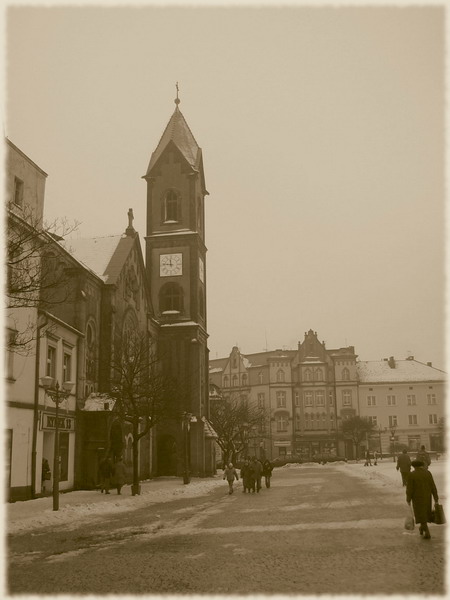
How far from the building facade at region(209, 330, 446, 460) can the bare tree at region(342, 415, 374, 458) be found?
4451mm

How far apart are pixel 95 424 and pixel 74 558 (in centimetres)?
2314

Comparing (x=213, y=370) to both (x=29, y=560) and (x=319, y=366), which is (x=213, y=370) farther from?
(x=29, y=560)

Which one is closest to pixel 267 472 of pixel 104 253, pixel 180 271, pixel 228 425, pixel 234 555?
pixel 104 253

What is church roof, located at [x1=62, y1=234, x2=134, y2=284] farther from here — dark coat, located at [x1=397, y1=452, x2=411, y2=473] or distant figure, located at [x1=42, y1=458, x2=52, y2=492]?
dark coat, located at [x1=397, y1=452, x2=411, y2=473]

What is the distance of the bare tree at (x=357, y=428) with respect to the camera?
3836 inches

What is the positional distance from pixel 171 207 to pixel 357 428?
50.9 meters

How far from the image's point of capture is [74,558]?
40.2 feet

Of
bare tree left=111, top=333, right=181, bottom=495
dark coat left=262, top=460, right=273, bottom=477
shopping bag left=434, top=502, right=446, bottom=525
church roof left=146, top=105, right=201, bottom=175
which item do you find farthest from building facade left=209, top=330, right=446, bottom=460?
shopping bag left=434, top=502, right=446, bottom=525

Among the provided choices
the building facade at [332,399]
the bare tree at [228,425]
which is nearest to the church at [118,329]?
the bare tree at [228,425]

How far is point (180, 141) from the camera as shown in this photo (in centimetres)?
6088

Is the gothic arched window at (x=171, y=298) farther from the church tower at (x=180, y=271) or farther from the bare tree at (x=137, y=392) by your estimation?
the bare tree at (x=137, y=392)

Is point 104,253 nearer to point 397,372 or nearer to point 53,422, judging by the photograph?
point 53,422

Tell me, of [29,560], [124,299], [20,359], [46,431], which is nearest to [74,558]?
[29,560]

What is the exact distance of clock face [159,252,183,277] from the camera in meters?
57.4
